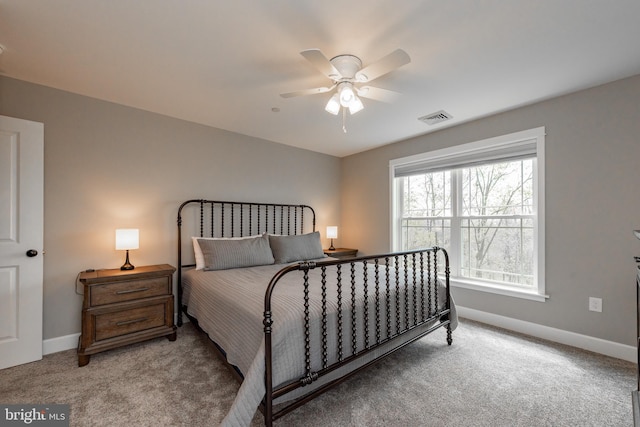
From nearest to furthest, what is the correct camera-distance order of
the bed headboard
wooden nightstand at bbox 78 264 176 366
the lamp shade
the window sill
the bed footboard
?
1. the bed footboard
2. wooden nightstand at bbox 78 264 176 366
3. the lamp shade
4. the window sill
5. the bed headboard

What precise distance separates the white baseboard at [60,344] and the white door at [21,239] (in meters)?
0.14

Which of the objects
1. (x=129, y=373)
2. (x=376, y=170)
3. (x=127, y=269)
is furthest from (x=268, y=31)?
(x=376, y=170)

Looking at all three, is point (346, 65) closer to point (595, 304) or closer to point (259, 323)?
point (259, 323)

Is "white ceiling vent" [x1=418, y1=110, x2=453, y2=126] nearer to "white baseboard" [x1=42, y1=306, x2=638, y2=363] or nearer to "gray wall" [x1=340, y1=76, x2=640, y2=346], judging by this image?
"gray wall" [x1=340, y1=76, x2=640, y2=346]

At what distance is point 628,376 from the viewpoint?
6.90ft

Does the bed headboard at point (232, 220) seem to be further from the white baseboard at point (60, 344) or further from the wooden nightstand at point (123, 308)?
the white baseboard at point (60, 344)

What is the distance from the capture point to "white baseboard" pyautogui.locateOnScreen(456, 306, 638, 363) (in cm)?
237

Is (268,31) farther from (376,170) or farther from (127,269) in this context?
(376,170)

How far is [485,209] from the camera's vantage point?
3.39 metres

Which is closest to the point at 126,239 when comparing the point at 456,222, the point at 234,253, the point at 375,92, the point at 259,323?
the point at 234,253

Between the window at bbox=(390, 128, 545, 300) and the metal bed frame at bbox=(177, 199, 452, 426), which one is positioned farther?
the window at bbox=(390, 128, 545, 300)

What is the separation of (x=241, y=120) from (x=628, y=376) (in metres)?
4.28

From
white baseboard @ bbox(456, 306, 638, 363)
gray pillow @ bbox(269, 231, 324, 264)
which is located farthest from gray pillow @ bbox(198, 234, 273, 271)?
white baseboard @ bbox(456, 306, 638, 363)

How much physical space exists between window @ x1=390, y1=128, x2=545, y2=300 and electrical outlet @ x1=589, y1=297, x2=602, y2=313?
0.36 metres
